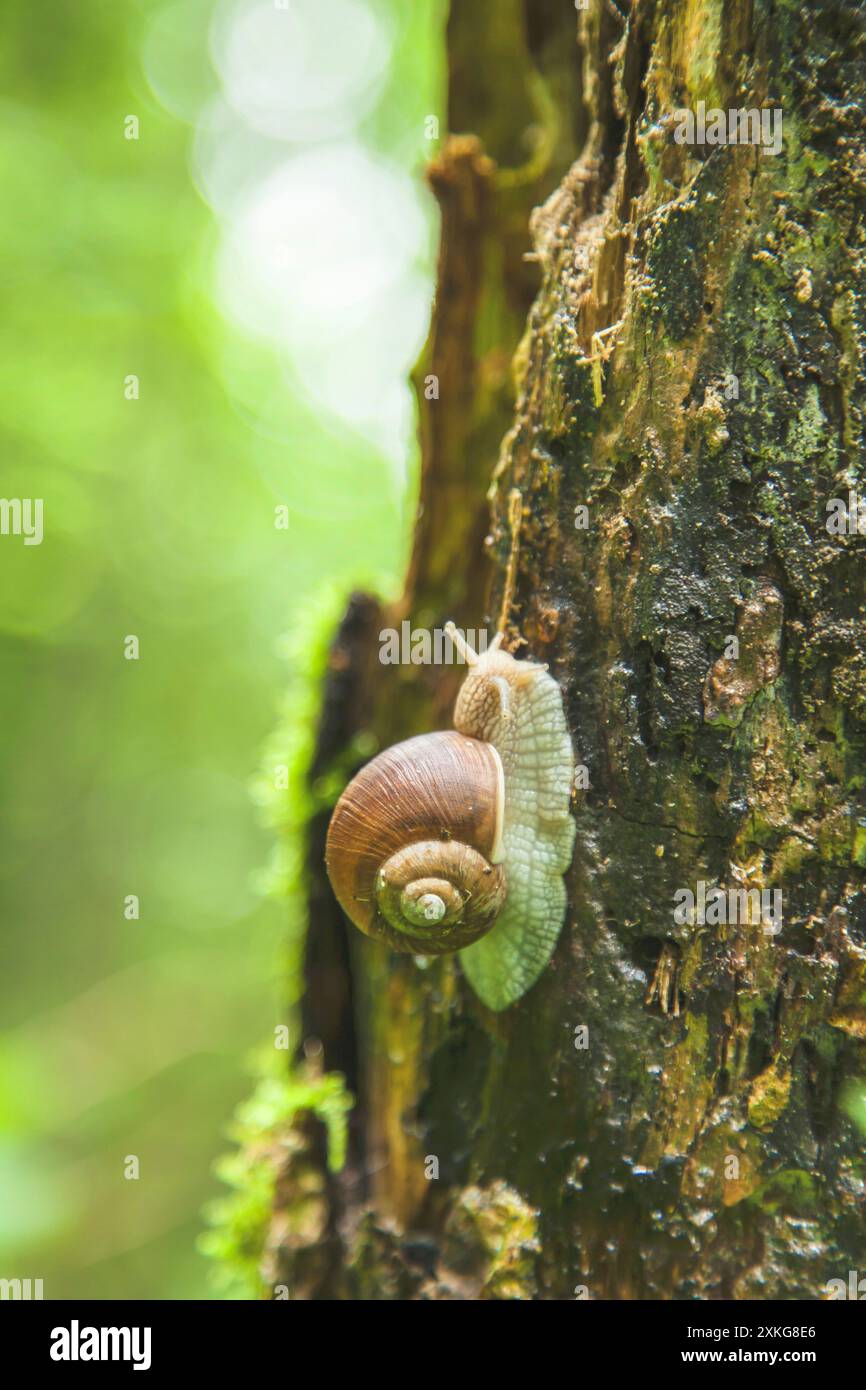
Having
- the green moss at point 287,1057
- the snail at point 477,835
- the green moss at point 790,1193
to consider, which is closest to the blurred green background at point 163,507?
the green moss at point 287,1057

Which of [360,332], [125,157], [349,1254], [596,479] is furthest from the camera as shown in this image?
[360,332]

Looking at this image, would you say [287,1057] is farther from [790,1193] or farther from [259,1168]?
[790,1193]

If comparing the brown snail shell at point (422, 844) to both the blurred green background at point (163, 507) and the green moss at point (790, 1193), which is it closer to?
the green moss at point (790, 1193)

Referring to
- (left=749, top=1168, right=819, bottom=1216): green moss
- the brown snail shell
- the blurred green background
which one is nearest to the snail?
the brown snail shell

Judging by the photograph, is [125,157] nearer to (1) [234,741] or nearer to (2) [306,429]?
(2) [306,429]

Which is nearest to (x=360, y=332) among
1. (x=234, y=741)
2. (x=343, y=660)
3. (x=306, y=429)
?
(x=306, y=429)

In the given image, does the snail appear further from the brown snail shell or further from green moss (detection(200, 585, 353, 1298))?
green moss (detection(200, 585, 353, 1298))
